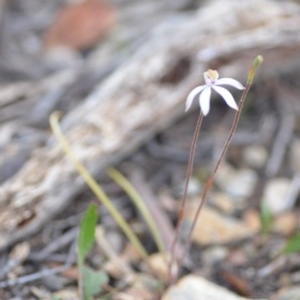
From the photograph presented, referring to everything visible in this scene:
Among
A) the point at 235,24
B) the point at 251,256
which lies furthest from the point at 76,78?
the point at 251,256

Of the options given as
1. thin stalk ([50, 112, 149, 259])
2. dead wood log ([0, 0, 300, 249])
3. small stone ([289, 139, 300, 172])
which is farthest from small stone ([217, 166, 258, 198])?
thin stalk ([50, 112, 149, 259])

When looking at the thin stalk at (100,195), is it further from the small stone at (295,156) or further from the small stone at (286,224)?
the small stone at (295,156)

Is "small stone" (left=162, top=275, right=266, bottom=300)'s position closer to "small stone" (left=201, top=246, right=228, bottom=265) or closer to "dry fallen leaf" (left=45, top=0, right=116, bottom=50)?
"small stone" (left=201, top=246, right=228, bottom=265)

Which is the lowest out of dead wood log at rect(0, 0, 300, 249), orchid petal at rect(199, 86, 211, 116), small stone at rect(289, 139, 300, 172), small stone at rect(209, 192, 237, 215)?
small stone at rect(209, 192, 237, 215)

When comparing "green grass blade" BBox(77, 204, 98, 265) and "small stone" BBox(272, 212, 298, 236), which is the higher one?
"green grass blade" BBox(77, 204, 98, 265)

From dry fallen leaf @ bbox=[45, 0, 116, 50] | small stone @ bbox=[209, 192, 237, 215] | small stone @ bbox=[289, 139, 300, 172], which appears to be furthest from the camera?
dry fallen leaf @ bbox=[45, 0, 116, 50]

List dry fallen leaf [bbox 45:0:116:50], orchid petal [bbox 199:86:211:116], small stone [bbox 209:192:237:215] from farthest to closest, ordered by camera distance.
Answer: dry fallen leaf [bbox 45:0:116:50]
small stone [bbox 209:192:237:215]
orchid petal [bbox 199:86:211:116]

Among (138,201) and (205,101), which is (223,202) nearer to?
(138,201)
